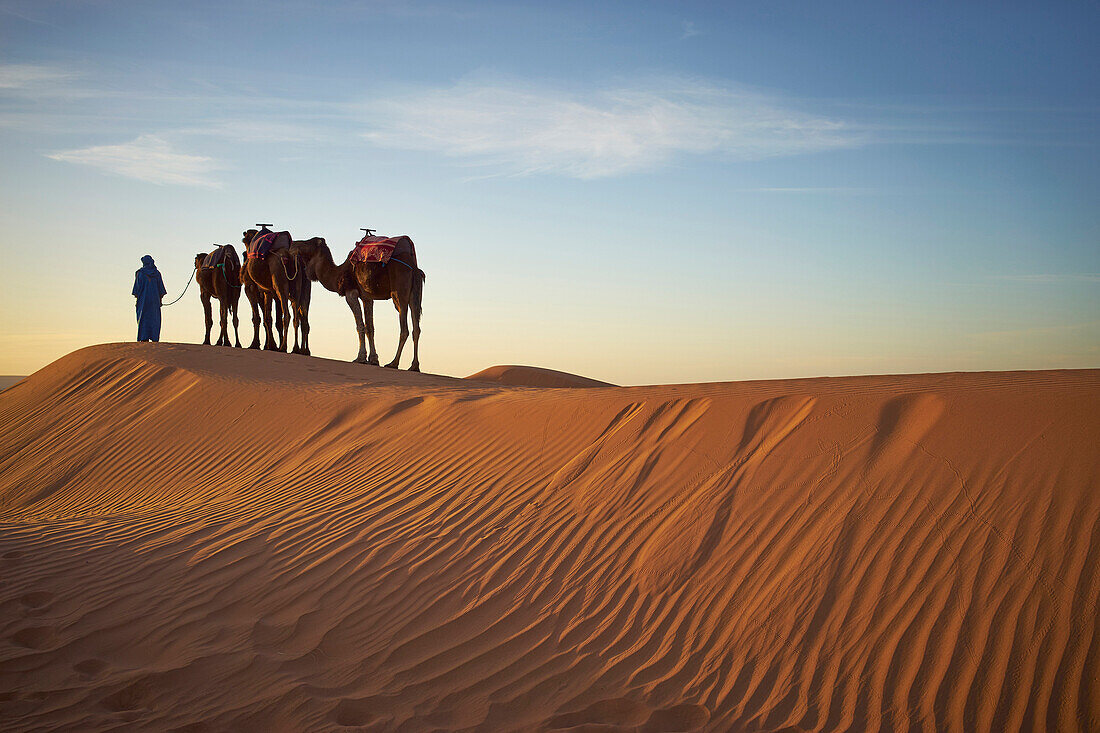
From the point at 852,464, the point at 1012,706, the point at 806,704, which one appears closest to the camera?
the point at 1012,706

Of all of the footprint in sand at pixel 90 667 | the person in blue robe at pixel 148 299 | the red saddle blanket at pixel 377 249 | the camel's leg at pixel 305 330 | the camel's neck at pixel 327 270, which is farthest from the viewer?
the person in blue robe at pixel 148 299

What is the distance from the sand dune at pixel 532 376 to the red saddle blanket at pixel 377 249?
826 centimetres

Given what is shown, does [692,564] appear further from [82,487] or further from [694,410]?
[82,487]

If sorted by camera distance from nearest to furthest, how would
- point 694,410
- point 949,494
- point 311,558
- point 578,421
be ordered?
1. point 949,494
2. point 311,558
3. point 694,410
4. point 578,421

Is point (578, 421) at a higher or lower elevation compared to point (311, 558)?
higher

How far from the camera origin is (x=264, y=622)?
5.42m

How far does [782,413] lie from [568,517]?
76.6 inches

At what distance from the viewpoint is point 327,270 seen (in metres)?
18.8

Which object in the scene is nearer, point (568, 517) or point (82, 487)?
point (568, 517)

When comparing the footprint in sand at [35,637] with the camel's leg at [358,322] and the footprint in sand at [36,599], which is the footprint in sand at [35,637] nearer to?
the footprint in sand at [36,599]

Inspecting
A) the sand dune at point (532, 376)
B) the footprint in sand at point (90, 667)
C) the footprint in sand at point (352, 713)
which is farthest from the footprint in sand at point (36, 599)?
the sand dune at point (532, 376)

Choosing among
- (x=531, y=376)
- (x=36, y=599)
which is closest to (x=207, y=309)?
(x=531, y=376)

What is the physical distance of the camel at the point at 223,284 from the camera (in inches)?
803

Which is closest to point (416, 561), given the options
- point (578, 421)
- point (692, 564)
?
point (692, 564)
